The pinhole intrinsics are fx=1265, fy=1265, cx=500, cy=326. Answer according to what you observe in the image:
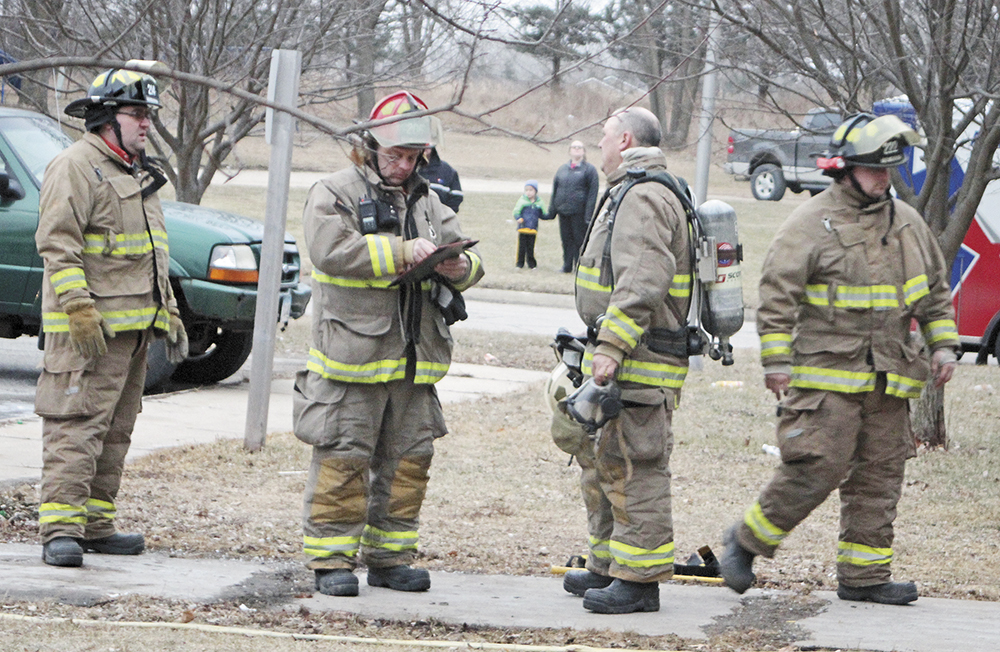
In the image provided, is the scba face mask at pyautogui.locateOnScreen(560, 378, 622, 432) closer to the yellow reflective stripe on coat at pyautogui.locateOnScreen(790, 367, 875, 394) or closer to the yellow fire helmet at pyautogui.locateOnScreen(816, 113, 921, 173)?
the yellow reflective stripe on coat at pyautogui.locateOnScreen(790, 367, 875, 394)

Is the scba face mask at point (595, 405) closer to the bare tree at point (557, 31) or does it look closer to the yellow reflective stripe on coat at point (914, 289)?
the bare tree at point (557, 31)

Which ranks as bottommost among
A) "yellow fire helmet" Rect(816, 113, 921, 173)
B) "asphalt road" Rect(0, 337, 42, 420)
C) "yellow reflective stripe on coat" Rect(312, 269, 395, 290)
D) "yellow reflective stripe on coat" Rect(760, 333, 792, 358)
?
"asphalt road" Rect(0, 337, 42, 420)

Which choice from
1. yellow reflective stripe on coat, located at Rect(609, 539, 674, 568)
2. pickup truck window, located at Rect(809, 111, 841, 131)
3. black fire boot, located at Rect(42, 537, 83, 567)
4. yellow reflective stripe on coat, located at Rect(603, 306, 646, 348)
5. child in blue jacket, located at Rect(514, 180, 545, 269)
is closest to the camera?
yellow reflective stripe on coat, located at Rect(603, 306, 646, 348)

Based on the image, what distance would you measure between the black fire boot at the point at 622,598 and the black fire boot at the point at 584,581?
0.26 meters

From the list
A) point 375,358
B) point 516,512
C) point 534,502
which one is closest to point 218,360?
point 534,502

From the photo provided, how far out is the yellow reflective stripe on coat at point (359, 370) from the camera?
4.83 metres

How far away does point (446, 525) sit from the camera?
6.39 metres

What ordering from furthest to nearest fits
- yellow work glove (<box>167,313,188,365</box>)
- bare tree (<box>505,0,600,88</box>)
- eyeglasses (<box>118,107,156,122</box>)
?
yellow work glove (<box>167,313,188,365</box>) → eyeglasses (<box>118,107,156,122</box>) → bare tree (<box>505,0,600,88</box>)

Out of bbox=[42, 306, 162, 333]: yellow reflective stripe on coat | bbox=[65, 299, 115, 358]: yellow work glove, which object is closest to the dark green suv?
bbox=[42, 306, 162, 333]: yellow reflective stripe on coat

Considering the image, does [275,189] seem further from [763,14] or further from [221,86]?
[221,86]

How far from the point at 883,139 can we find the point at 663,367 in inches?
48.4

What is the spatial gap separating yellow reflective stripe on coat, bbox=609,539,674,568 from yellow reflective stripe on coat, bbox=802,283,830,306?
111cm

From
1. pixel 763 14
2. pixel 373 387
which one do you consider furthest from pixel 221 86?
pixel 763 14

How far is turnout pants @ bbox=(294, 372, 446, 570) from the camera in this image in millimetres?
4848
